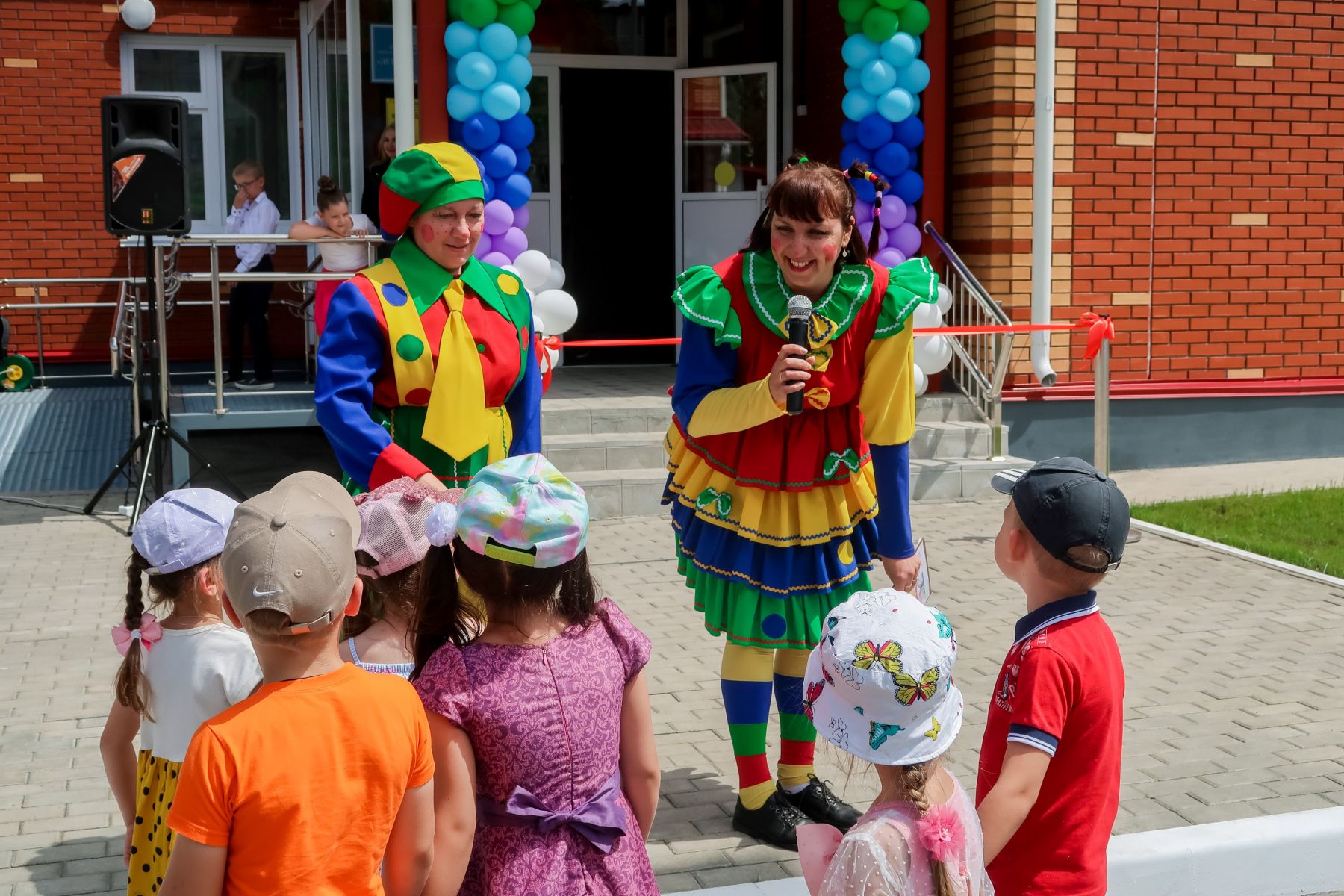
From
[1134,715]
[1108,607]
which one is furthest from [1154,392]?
[1134,715]

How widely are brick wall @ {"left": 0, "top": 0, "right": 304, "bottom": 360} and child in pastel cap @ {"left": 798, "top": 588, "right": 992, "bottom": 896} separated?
10.4 metres

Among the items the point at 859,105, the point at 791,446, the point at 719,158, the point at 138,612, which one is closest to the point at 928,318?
the point at 859,105

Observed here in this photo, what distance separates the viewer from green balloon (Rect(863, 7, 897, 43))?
9430 millimetres

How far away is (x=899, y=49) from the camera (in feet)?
31.0

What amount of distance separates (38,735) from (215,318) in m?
3.96

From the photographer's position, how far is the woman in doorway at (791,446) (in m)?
3.72

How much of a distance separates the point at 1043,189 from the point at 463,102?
385 cm

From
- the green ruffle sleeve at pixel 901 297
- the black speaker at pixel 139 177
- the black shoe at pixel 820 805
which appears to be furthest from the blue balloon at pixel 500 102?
the black shoe at pixel 820 805

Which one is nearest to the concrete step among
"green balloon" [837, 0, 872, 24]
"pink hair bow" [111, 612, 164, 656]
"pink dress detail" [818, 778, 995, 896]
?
"green balloon" [837, 0, 872, 24]

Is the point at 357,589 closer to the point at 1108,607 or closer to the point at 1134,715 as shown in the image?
the point at 1134,715

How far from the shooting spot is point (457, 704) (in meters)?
2.32

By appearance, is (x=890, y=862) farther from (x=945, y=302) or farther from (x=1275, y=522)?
(x=945, y=302)

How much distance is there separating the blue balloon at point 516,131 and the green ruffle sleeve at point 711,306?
546cm

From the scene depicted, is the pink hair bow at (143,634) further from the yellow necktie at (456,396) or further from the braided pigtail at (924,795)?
the braided pigtail at (924,795)
